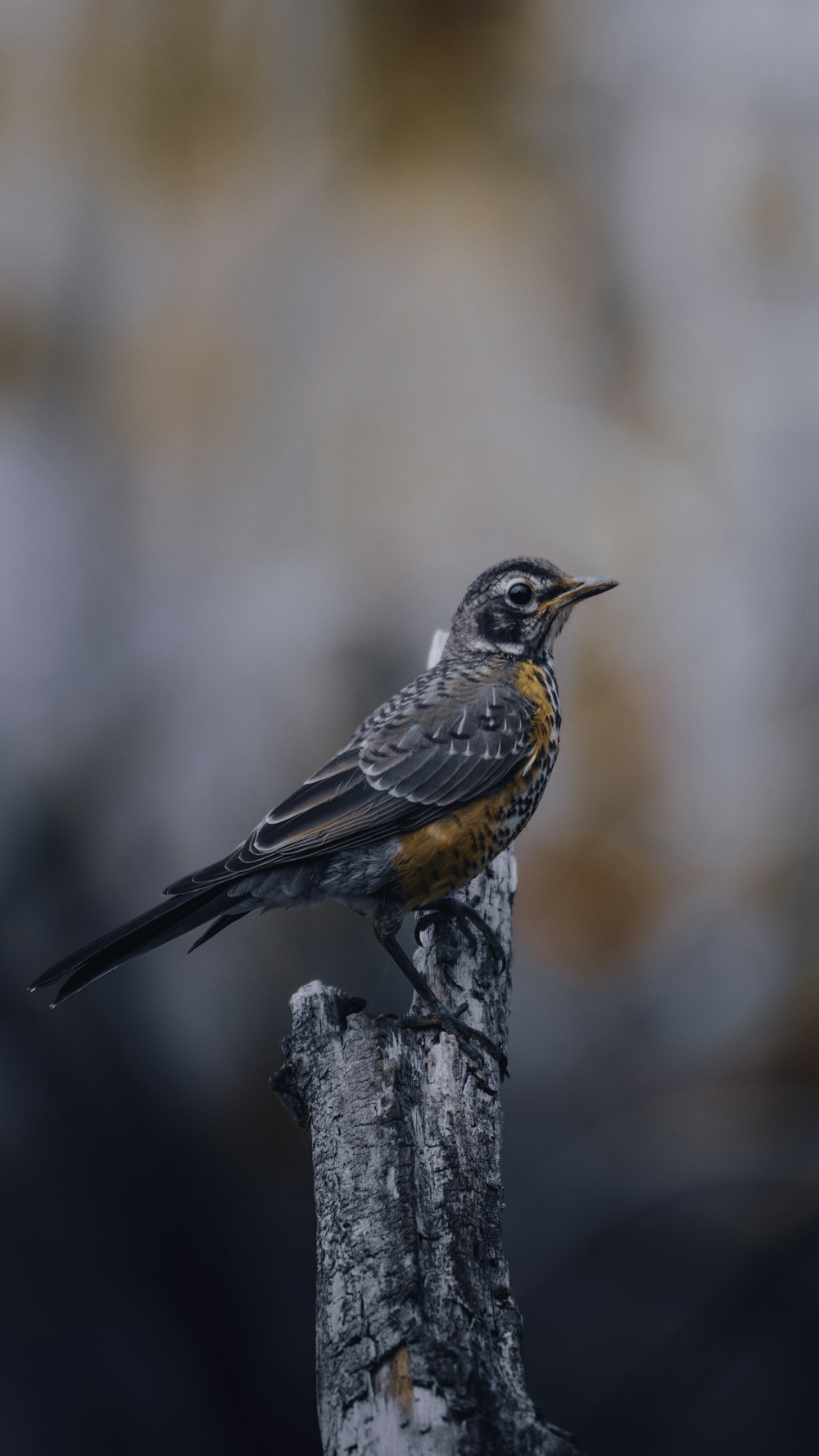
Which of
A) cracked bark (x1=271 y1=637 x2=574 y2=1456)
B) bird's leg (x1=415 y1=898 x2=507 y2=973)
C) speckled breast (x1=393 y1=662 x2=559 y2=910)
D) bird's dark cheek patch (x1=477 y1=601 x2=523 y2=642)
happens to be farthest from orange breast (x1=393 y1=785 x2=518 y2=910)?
bird's dark cheek patch (x1=477 y1=601 x2=523 y2=642)

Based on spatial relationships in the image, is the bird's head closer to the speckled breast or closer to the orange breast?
the speckled breast

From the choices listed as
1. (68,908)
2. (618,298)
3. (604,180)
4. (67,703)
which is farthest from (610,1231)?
(604,180)

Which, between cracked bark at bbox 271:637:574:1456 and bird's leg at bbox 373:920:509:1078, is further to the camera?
bird's leg at bbox 373:920:509:1078

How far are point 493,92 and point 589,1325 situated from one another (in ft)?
16.6

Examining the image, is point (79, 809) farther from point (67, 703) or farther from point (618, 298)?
point (618, 298)

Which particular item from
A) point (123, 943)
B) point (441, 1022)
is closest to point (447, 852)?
point (441, 1022)

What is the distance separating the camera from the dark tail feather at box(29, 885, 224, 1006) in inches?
87.2

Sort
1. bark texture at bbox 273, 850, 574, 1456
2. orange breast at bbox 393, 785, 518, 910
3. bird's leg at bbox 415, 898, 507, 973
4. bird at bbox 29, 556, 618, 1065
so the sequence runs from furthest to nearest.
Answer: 1. bird's leg at bbox 415, 898, 507, 973
2. orange breast at bbox 393, 785, 518, 910
3. bird at bbox 29, 556, 618, 1065
4. bark texture at bbox 273, 850, 574, 1456

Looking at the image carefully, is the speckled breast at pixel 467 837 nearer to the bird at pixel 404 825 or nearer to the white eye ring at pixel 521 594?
the bird at pixel 404 825

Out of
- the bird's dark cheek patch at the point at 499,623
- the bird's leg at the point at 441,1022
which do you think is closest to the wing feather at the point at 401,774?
the bird's dark cheek patch at the point at 499,623

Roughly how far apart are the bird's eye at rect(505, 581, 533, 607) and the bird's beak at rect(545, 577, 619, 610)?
6 cm

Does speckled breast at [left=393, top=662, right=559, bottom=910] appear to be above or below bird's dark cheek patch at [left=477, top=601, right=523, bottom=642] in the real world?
below

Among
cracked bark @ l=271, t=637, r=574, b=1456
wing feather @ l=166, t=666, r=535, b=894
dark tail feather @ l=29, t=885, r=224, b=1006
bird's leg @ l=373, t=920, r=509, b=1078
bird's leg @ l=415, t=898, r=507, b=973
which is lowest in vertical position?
cracked bark @ l=271, t=637, r=574, b=1456

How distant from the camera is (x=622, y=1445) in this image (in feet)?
12.5
